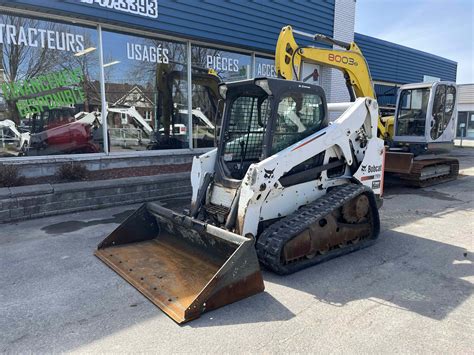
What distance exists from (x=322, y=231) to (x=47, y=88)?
244 inches

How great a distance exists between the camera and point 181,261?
14.2ft

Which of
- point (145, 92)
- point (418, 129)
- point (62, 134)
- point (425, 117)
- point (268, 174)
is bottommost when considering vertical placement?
point (268, 174)

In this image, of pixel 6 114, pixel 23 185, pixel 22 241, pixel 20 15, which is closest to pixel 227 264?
pixel 22 241

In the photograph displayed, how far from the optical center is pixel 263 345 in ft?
9.50

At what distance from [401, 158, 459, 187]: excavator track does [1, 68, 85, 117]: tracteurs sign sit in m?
8.15

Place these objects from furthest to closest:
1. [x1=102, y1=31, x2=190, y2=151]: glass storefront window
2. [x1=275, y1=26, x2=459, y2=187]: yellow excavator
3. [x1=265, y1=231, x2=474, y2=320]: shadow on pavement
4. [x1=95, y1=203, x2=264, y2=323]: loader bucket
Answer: [x1=275, y1=26, x2=459, y2=187]: yellow excavator
[x1=102, y1=31, x2=190, y2=151]: glass storefront window
[x1=265, y1=231, x2=474, y2=320]: shadow on pavement
[x1=95, y1=203, x2=264, y2=323]: loader bucket

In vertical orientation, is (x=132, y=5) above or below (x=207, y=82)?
above

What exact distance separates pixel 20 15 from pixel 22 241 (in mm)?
4380

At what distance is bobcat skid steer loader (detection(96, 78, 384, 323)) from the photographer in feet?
12.3

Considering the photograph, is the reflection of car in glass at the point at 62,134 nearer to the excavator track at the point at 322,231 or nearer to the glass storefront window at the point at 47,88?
the glass storefront window at the point at 47,88

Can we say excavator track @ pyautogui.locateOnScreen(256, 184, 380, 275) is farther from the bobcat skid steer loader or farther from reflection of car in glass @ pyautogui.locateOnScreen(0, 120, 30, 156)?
reflection of car in glass @ pyautogui.locateOnScreen(0, 120, 30, 156)

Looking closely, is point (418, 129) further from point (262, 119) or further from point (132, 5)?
point (132, 5)

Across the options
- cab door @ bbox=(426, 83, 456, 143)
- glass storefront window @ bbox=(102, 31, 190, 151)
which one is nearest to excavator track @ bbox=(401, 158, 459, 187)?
cab door @ bbox=(426, 83, 456, 143)

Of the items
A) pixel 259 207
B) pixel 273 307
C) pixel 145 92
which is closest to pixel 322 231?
pixel 259 207
